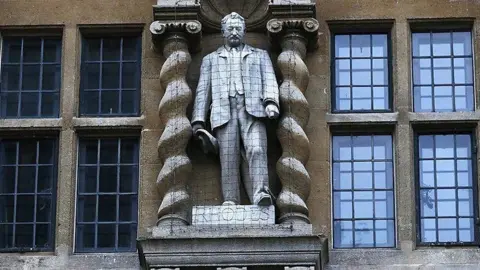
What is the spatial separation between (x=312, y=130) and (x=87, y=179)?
2.86m

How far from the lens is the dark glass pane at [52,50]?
26.6 meters

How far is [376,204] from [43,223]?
410 cm

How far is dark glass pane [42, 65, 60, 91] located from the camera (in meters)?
26.4

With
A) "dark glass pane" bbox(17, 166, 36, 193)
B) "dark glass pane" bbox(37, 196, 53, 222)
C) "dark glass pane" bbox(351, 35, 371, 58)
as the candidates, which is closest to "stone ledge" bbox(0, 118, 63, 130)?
"dark glass pane" bbox(17, 166, 36, 193)

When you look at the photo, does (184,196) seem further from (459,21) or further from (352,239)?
(459,21)

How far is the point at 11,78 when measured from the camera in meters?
26.5

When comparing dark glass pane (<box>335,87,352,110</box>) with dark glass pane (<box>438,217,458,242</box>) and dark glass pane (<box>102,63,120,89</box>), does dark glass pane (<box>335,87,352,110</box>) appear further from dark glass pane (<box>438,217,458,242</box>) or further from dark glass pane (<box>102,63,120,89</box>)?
dark glass pane (<box>102,63,120,89</box>)

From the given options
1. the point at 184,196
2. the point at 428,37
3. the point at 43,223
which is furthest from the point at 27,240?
the point at 428,37

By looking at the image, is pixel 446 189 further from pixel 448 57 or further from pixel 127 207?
pixel 127 207

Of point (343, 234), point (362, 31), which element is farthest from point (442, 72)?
point (343, 234)

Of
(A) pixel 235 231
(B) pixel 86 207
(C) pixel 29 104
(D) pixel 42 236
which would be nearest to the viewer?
(A) pixel 235 231

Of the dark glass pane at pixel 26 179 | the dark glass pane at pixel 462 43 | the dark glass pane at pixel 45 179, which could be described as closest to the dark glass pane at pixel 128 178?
the dark glass pane at pixel 45 179

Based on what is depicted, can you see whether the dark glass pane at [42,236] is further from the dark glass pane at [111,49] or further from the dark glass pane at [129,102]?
the dark glass pane at [111,49]

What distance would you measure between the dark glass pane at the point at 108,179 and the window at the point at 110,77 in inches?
28.5
